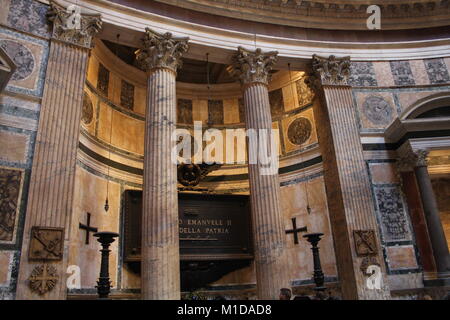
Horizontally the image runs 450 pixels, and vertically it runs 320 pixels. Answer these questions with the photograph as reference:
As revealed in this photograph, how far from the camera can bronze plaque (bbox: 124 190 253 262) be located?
44.0ft

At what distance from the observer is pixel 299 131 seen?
15.8m

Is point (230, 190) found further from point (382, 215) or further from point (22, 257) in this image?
point (22, 257)

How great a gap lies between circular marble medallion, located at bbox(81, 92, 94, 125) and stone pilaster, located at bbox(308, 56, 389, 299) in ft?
25.8

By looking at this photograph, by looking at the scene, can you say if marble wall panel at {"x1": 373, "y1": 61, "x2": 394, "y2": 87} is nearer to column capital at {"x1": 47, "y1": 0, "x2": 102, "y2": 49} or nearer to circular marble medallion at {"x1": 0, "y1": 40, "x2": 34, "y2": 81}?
column capital at {"x1": 47, "y1": 0, "x2": 102, "y2": 49}

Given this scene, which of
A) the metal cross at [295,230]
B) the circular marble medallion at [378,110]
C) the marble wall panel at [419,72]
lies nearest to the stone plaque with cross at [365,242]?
the metal cross at [295,230]

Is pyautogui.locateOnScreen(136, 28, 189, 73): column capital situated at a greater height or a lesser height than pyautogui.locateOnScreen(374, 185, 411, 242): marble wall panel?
greater

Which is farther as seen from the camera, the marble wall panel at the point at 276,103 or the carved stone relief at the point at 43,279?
the marble wall panel at the point at 276,103

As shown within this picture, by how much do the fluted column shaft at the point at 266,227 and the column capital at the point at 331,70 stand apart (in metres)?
2.82

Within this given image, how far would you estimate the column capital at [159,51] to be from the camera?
11.5m

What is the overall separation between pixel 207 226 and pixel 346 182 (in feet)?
17.1

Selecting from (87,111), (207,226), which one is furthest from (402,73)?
(87,111)

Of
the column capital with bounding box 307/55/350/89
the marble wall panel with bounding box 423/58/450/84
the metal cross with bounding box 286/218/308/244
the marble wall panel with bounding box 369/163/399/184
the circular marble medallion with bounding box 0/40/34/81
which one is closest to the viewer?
the circular marble medallion with bounding box 0/40/34/81

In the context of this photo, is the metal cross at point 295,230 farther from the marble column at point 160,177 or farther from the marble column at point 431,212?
the marble column at point 160,177

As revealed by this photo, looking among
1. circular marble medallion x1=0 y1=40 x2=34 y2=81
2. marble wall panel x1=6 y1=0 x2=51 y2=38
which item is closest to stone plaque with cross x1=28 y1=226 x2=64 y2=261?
circular marble medallion x1=0 y1=40 x2=34 y2=81
